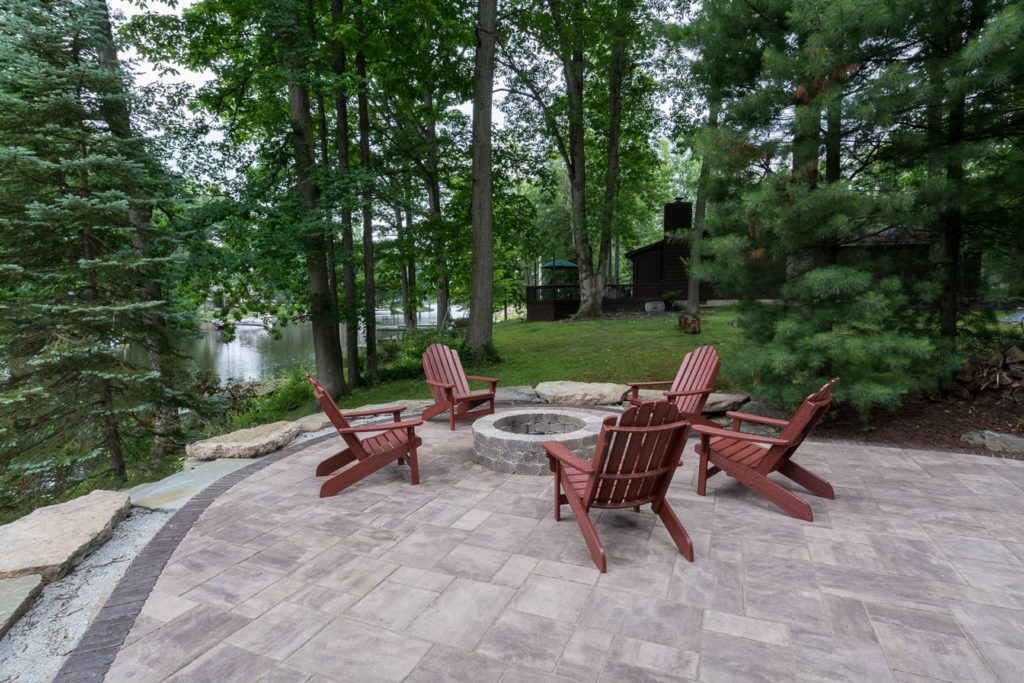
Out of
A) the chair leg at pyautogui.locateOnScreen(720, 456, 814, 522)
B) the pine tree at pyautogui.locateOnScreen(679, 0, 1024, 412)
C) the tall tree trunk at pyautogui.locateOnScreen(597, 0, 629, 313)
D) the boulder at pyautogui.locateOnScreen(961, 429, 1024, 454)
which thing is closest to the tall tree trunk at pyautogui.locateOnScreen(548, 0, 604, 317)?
the tall tree trunk at pyautogui.locateOnScreen(597, 0, 629, 313)

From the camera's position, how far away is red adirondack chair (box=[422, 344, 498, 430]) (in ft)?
19.4

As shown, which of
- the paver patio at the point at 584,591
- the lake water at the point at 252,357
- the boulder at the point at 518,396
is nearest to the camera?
the paver patio at the point at 584,591

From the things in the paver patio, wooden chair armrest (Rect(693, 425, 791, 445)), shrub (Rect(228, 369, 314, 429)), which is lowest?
shrub (Rect(228, 369, 314, 429))

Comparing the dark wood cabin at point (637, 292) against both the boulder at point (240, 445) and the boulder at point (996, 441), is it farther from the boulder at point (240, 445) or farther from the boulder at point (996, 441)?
the boulder at point (240, 445)

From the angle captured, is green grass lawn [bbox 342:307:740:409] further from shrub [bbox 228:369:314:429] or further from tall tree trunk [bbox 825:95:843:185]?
tall tree trunk [bbox 825:95:843:185]

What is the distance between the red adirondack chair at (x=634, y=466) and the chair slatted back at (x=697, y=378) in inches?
86.8

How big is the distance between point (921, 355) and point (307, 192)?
9.43m

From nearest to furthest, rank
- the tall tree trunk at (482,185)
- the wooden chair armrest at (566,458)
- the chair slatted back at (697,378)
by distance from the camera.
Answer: the wooden chair armrest at (566,458)
the chair slatted back at (697,378)
the tall tree trunk at (482,185)

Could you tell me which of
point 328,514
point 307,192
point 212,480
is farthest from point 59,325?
point 307,192

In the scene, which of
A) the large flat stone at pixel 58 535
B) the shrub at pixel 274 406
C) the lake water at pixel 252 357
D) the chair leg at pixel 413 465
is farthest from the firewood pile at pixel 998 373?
the lake water at pixel 252 357

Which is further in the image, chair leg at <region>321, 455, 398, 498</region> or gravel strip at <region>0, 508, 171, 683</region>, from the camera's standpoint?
chair leg at <region>321, 455, 398, 498</region>

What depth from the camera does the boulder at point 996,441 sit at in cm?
470

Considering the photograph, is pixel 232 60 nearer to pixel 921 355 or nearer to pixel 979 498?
pixel 921 355

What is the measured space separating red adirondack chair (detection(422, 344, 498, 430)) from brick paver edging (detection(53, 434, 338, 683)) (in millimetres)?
2636
